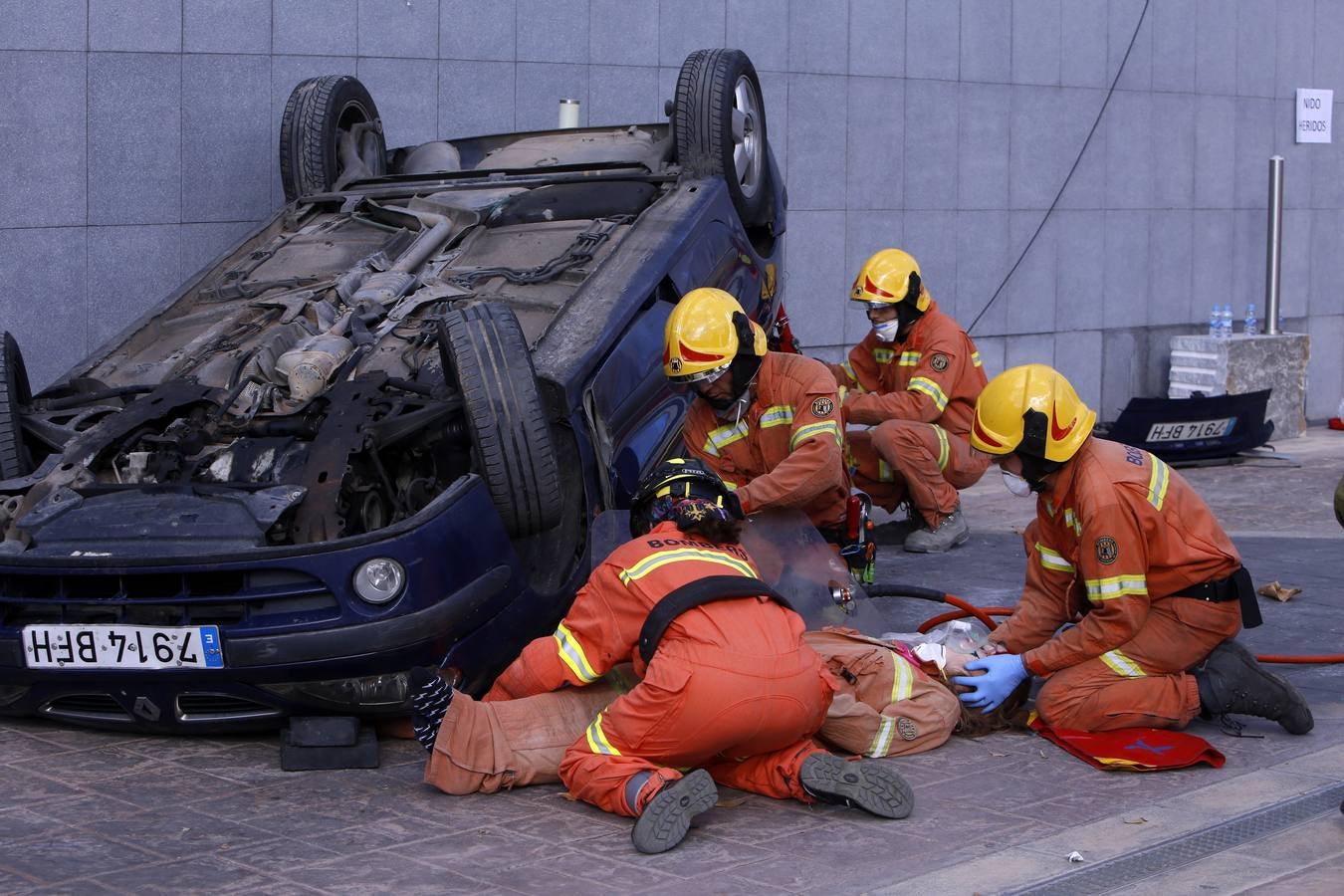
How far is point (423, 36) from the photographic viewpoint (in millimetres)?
9586

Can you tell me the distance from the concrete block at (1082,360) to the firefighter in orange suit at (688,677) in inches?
350

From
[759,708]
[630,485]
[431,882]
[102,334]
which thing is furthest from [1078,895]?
[102,334]

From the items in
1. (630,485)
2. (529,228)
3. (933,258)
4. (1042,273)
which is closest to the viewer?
(630,485)

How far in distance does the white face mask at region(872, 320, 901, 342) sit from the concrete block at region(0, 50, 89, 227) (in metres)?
3.94

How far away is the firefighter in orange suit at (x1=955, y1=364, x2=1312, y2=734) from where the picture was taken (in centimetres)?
513

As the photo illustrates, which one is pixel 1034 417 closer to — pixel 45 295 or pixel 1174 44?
pixel 45 295

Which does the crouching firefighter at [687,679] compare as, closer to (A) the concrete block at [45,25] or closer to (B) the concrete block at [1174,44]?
(A) the concrete block at [45,25]

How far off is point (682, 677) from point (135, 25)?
560cm

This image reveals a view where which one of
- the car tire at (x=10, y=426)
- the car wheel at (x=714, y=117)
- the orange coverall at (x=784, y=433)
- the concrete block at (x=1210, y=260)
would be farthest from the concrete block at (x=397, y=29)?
the concrete block at (x=1210, y=260)

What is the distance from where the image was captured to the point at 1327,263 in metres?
15.4

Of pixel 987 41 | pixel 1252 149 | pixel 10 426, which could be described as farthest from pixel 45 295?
pixel 1252 149

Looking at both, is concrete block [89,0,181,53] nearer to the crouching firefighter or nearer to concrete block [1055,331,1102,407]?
the crouching firefighter

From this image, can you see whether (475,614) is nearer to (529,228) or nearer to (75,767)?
(75,767)

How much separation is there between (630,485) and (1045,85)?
7704mm
